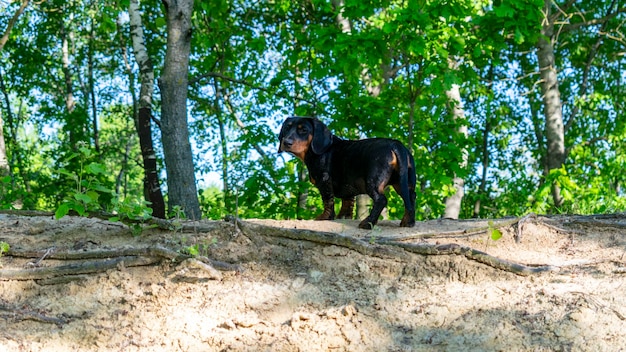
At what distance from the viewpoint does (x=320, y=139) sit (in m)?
6.69

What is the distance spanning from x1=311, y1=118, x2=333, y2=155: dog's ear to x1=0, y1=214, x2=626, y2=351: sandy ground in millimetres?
1698

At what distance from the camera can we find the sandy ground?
391 centimetres

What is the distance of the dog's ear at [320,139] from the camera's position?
668cm

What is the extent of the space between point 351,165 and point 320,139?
0.46 meters

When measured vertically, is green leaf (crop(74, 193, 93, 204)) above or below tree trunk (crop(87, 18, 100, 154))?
below

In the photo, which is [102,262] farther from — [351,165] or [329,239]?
[351,165]

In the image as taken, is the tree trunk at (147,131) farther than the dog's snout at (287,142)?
Yes

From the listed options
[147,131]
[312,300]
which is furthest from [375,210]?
[147,131]

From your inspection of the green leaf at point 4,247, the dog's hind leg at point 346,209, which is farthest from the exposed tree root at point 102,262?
the dog's hind leg at point 346,209

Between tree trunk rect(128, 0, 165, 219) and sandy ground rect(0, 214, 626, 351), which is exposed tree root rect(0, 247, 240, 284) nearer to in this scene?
sandy ground rect(0, 214, 626, 351)

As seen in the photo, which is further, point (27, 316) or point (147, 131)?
point (147, 131)

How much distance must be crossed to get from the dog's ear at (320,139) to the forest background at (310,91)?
4.59 ft

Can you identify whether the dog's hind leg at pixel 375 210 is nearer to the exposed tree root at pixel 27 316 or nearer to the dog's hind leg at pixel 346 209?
the dog's hind leg at pixel 346 209

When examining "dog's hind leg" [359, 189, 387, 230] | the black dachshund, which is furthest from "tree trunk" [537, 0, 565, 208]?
"dog's hind leg" [359, 189, 387, 230]
